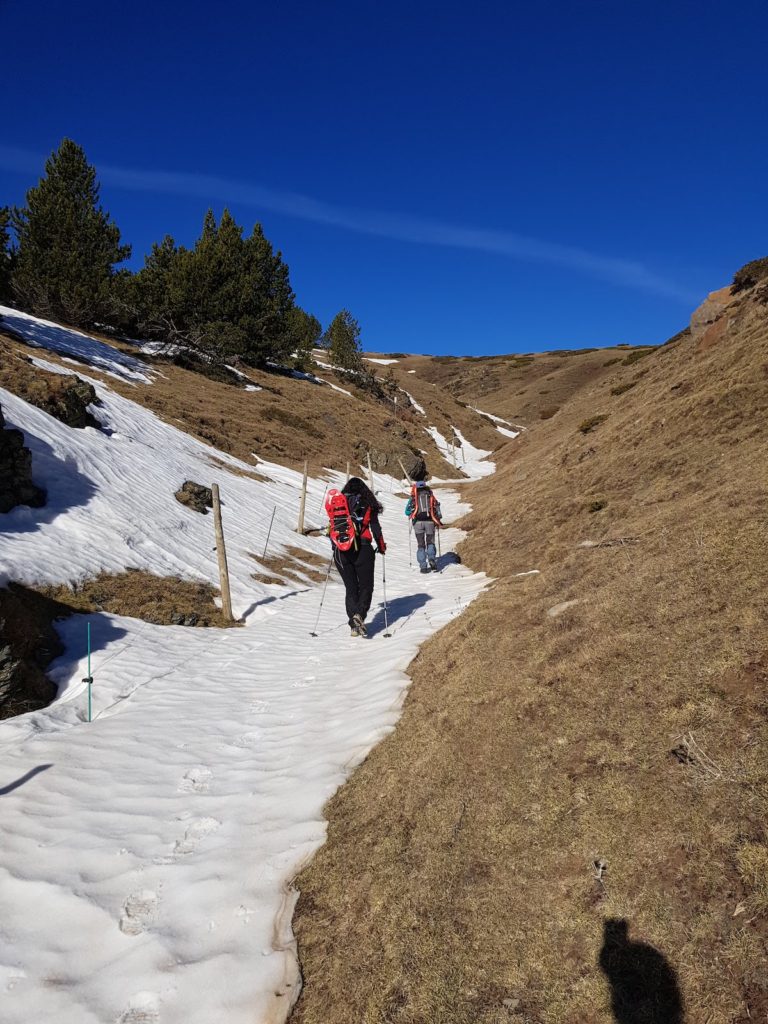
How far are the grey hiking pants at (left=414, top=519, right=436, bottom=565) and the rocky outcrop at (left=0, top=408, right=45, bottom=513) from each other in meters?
9.35

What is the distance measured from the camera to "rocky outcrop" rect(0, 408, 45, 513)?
1148cm

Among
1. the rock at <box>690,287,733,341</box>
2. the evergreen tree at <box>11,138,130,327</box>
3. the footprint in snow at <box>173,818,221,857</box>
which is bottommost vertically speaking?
the footprint in snow at <box>173,818,221,857</box>

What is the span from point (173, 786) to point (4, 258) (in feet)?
122

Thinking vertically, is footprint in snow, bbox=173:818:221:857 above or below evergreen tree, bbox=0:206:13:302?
below

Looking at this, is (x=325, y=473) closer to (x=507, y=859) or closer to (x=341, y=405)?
(x=341, y=405)

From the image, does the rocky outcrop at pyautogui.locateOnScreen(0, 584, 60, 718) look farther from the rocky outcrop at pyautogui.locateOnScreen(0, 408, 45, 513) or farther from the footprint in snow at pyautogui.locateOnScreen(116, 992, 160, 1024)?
the footprint in snow at pyautogui.locateOnScreen(116, 992, 160, 1024)

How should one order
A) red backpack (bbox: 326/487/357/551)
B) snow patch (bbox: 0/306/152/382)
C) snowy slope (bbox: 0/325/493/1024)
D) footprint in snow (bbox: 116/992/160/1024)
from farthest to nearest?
1. snow patch (bbox: 0/306/152/382)
2. red backpack (bbox: 326/487/357/551)
3. snowy slope (bbox: 0/325/493/1024)
4. footprint in snow (bbox: 116/992/160/1024)

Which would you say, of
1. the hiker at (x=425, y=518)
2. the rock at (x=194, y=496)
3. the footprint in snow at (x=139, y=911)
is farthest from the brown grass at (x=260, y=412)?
the footprint in snow at (x=139, y=911)

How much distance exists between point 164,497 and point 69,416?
4.73 m

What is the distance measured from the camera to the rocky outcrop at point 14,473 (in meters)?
11.5

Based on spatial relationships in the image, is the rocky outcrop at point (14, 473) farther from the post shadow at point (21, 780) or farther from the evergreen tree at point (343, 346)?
the evergreen tree at point (343, 346)

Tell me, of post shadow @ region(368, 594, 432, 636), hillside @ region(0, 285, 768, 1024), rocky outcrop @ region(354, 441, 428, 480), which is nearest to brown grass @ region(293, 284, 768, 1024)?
hillside @ region(0, 285, 768, 1024)

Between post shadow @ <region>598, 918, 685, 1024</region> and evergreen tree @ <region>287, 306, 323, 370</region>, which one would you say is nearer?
post shadow @ <region>598, 918, 685, 1024</region>

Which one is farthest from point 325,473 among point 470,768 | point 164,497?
point 470,768
